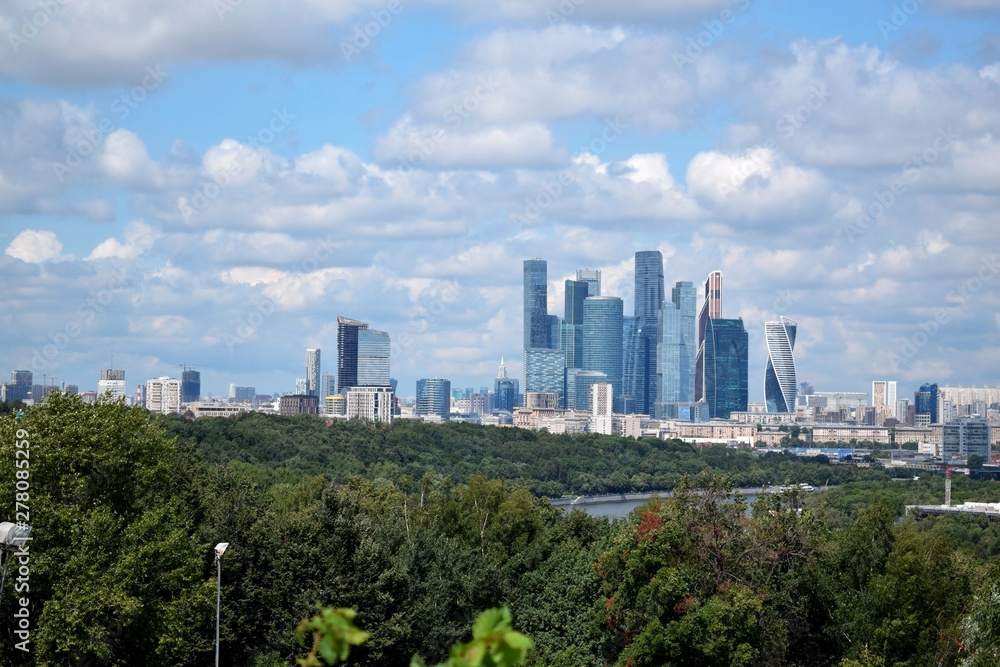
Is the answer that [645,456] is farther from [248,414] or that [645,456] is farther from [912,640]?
[912,640]

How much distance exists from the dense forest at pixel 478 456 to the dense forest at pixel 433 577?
34.8m

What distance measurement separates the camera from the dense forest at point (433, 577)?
1991 cm

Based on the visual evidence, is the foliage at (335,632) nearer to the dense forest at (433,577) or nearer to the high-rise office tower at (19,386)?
the dense forest at (433,577)

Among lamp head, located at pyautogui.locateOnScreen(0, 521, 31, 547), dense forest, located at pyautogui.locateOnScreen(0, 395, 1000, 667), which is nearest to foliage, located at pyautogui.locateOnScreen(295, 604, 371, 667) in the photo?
dense forest, located at pyautogui.locateOnScreen(0, 395, 1000, 667)

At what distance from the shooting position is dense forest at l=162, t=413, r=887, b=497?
91.3 metres

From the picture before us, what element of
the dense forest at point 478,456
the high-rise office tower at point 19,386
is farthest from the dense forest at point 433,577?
the high-rise office tower at point 19,386

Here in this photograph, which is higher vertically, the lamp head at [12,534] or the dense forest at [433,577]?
the lamp head at [12,534]

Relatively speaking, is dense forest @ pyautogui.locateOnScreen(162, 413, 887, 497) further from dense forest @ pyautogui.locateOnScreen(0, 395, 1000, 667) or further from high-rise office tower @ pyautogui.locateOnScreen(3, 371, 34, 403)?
high-rise office tower @ pyautogui.locateOnScreen(3, 371, 34, 403)

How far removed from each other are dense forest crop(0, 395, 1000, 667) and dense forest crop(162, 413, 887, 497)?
34783mm

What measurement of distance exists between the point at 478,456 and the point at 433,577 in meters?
97.0

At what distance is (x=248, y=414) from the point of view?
360 feet

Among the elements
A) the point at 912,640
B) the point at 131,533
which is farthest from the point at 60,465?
the point at 912,640

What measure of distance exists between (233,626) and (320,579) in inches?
84.5

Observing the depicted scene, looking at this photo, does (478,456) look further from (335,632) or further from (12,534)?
(335,632)
